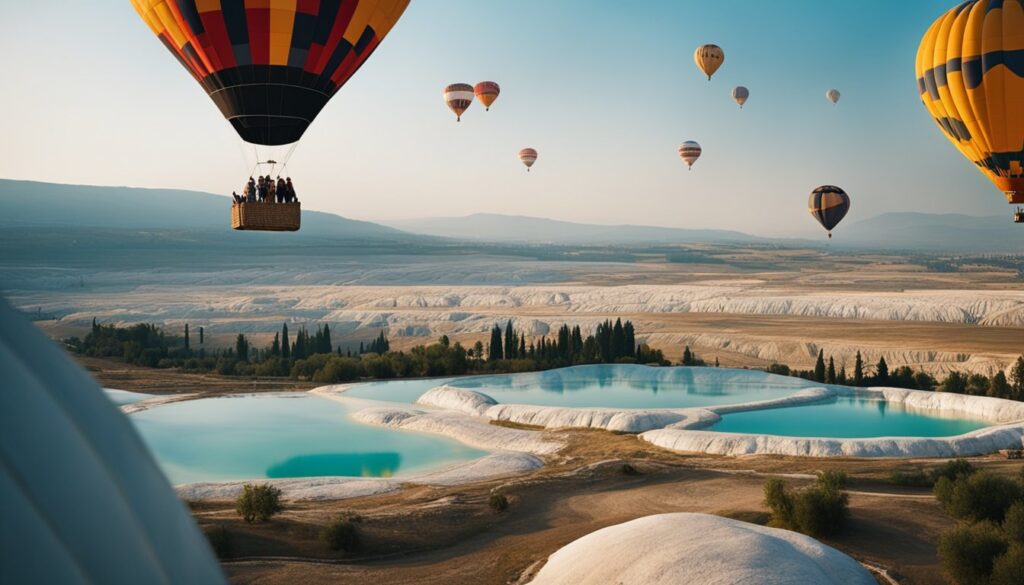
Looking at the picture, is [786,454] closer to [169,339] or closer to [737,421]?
[737,421]

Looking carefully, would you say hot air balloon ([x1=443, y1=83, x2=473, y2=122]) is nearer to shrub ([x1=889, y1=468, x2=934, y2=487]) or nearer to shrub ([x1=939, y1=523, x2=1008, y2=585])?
shrub ([x1=889, y1=468, x2=934, y2=487])

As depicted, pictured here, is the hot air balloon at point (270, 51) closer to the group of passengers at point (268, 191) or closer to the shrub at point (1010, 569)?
the group of passengers at point (268, 191)

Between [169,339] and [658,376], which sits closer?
[658,376]

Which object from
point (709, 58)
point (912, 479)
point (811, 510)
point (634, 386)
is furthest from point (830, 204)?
point (811, 510)

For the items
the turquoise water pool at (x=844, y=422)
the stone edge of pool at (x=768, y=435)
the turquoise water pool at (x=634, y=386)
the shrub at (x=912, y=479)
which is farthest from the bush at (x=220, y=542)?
the turquoise water pool at (x=634, y=386)

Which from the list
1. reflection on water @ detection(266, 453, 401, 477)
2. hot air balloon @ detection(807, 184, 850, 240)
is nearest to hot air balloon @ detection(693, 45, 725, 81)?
hot air balloon @ detection(807, 184, 850, 240)

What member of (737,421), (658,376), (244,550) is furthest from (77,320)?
(244,550)
